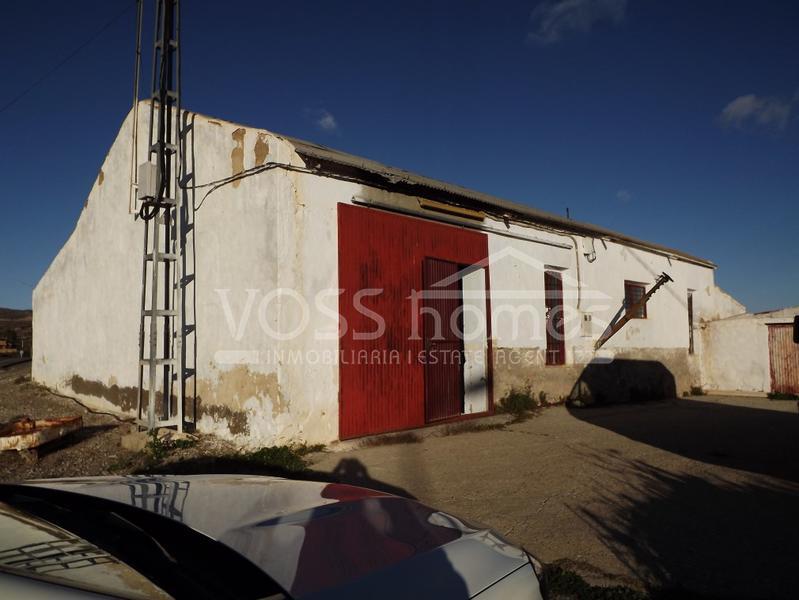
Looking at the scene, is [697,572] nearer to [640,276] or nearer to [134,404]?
[134,404]

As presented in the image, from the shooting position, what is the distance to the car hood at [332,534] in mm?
1341

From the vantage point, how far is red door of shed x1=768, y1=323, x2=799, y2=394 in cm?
1574

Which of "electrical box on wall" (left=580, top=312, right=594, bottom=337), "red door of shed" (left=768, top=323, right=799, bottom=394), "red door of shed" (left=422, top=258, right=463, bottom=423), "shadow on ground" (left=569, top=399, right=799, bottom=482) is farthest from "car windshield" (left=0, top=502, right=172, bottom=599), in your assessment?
"red door of shed" (left=768, top=323, right=799, bottom=394)

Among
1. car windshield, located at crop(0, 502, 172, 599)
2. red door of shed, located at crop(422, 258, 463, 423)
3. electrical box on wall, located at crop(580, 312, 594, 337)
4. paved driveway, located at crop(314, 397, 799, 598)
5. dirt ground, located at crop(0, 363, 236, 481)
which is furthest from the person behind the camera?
electrical box on wall, located at crop(580, 312, 594, 337)

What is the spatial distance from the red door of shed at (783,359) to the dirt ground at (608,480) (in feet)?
22.8

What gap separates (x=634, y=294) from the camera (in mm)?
14781

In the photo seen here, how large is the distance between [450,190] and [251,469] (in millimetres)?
5819

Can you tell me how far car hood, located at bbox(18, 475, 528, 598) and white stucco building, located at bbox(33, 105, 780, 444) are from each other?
5.15 meters

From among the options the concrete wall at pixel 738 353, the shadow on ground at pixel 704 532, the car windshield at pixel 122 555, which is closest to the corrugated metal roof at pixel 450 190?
the concrete wall at pixel 738 353

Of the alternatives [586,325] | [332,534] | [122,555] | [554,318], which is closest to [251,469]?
[332,534]

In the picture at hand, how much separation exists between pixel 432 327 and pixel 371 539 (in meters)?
7.47

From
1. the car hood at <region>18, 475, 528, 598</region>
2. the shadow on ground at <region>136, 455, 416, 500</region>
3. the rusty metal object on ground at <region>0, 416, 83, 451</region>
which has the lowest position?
the shadow on ground at <region>136, 455, 416, 500</region>

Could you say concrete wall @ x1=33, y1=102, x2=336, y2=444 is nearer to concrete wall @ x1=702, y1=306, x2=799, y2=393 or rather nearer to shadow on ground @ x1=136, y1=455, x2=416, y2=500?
shadow on ground @ x1=136, y1=455, x2=416, y2=500

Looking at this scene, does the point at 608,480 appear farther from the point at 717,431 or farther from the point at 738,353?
the point at 738,353
